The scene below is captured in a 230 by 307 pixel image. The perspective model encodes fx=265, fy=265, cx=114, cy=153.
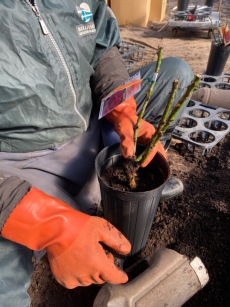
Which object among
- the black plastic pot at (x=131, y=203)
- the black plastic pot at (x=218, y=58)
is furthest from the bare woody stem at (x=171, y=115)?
the black plastic pot at (x=218, y=58)

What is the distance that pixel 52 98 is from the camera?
100 cm

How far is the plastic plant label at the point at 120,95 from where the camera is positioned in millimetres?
838

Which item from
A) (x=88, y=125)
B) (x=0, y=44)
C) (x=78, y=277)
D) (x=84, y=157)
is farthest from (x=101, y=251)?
(x=0, y=44)

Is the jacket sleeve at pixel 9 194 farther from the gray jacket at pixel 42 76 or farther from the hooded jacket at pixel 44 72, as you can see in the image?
Result: the hooded jacket at pixel 44 72

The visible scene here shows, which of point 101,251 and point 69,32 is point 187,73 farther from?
point 101,251

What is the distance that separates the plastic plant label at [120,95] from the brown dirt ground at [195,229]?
67 cm

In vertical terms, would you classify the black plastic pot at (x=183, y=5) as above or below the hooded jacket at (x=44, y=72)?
above

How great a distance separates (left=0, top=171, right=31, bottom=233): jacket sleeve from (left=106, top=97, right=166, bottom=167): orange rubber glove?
15.1 inches

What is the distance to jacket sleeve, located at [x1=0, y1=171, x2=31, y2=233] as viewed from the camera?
755 mm

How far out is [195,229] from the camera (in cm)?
120

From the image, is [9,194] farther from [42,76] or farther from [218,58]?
[218,58]

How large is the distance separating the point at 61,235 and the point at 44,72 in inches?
22.5

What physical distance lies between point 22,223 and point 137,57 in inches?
122

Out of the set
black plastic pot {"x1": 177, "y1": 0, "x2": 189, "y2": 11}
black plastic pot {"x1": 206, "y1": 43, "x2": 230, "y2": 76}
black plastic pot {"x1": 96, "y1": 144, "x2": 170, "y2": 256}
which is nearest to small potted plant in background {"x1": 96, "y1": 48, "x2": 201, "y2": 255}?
black plastic pot {"x1": 96, "y1": 144, "x2": 170, "y2": 256}
